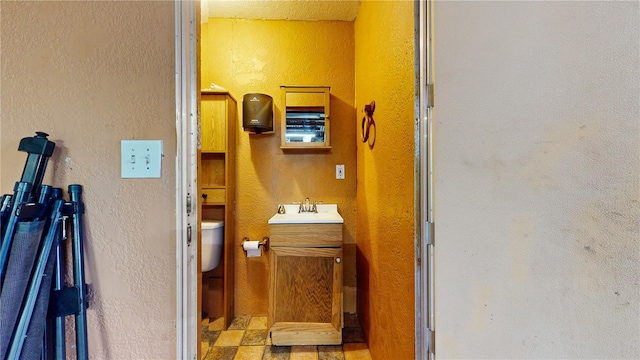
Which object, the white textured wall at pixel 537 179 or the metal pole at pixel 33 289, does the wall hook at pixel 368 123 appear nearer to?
the white textured wall at pixel 537 179

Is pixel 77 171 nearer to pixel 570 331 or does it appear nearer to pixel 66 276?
pixel 66 276

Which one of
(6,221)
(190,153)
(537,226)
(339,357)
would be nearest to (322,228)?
(339,357)

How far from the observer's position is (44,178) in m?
0.73

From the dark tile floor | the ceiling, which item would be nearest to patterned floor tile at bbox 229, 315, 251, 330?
the dark tile floor

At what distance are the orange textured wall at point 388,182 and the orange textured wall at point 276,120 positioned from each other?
0.88ft

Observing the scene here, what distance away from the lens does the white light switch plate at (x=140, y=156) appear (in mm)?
749

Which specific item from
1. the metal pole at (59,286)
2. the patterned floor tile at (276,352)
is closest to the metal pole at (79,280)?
the metal pole at (59,286)

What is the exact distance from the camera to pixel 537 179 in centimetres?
58

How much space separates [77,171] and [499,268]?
119 centimetres

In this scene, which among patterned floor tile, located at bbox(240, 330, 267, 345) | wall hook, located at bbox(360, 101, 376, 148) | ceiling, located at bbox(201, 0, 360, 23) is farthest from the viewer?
ceiling, located at bbox(201, 0, 360, 23)

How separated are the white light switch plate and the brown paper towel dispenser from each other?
1.10 metres

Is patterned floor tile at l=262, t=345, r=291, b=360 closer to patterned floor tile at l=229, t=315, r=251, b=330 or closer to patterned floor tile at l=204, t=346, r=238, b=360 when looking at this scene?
patterned floor tile at l=204, t=346, r=238, b=360

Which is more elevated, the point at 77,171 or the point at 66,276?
the point at 77,171

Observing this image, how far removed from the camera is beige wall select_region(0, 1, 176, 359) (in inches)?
29.0
